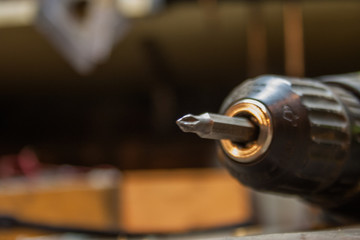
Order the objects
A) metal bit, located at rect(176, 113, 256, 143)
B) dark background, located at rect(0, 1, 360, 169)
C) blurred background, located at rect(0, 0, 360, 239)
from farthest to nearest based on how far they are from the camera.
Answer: dark background, located at rect(0, 1, 360, 169) → blurred background, located at rect(0, 0, 360, 239) → metal bit, located at rect(176, 113, 256, 143)

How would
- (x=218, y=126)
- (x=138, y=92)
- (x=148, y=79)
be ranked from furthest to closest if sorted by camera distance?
(x=138, y=92) < (x=148, y=79) < (x=218, y=126)

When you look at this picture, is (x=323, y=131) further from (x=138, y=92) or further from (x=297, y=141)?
(x=138, y=92)

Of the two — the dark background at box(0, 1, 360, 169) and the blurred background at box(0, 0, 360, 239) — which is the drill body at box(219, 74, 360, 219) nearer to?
the blurred background at box(0, 0, 360, 239)

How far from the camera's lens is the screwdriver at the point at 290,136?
11.0 inches

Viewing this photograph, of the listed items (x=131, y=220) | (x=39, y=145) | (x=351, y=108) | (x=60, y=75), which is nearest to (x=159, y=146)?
(x=60, y=75)

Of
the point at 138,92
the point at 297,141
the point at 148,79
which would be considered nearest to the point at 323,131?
the point at 297,141

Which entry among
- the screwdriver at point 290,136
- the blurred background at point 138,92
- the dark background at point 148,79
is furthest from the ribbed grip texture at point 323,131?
the dark background at point 148,79

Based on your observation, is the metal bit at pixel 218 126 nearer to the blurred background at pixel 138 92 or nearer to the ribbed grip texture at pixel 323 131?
the ribbed grip texture at pixel 323 131

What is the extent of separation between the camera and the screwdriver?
280 millimetres

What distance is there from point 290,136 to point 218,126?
0.06 meters

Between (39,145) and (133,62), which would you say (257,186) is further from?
(39,145)

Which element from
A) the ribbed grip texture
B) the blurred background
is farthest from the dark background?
the ribbed grip texture

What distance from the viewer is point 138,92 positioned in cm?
334

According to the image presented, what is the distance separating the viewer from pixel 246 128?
28cm
